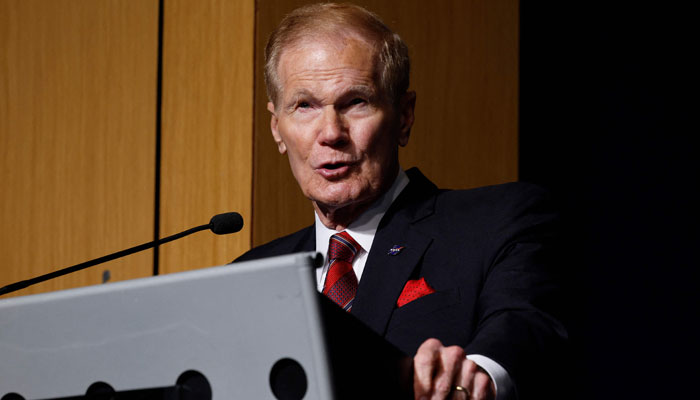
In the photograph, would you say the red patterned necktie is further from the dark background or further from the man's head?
the dark background

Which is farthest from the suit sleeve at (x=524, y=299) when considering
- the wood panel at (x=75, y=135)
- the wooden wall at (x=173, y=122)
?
the wood panel at (x=75, y=135)

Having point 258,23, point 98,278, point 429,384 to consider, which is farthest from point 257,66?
point 429,384

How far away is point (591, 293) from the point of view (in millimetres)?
2928

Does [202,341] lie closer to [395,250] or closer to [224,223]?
[224,223]

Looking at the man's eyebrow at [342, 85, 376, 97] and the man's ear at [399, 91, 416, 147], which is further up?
the man's eyebrow at [342, 85, 376, 97]

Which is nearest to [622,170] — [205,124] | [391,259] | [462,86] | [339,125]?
[462,86]

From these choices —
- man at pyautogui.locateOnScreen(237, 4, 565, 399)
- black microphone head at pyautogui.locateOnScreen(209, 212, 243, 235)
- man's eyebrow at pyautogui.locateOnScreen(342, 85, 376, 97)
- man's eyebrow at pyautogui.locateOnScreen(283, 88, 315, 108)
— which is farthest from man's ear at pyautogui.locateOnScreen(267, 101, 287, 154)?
black microphone head at pyautogui.locateOnScreen(209, 212, 243, 235)

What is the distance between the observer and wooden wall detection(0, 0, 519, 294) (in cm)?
238

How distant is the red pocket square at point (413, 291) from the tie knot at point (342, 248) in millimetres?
180

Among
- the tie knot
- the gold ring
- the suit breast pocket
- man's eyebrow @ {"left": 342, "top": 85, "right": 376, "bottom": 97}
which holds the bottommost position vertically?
the suit breast pocket

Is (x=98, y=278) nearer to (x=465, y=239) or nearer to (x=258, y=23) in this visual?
(x=258, y=23)

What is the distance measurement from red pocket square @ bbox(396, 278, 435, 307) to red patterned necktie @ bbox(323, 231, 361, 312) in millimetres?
99

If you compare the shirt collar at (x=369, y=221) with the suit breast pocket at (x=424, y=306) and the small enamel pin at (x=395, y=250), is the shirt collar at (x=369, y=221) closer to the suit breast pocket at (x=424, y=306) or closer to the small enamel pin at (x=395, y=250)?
the small enamel pin at (x=395, y=250)

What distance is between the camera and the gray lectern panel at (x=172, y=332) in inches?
26.9
